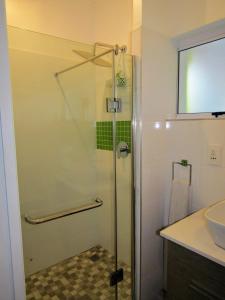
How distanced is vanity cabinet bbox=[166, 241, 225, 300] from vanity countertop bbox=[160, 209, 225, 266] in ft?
0.14

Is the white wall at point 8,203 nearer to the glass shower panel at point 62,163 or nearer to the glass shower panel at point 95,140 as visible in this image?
the glass shower panel at point 62,163

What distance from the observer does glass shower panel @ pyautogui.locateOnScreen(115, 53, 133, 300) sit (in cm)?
160

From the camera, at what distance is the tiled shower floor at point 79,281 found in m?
1.67

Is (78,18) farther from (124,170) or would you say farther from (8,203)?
(8,203)

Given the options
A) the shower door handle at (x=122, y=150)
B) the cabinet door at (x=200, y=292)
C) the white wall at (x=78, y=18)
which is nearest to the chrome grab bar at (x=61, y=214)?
the shower door handle at (x=122, y=150)

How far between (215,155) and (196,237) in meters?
0.58

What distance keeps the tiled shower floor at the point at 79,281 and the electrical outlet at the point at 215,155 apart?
106 centimetres

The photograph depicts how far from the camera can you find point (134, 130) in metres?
1.54

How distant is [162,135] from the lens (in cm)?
163

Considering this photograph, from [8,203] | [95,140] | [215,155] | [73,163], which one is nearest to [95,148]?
[95,140]

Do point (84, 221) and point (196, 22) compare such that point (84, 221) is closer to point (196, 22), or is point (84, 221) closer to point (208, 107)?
point (208, 107)

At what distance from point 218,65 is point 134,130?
749 mm

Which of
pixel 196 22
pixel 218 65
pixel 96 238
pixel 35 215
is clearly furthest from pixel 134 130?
pixel 96 238

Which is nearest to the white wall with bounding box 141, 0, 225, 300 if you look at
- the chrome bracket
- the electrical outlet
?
the electrical outlet
